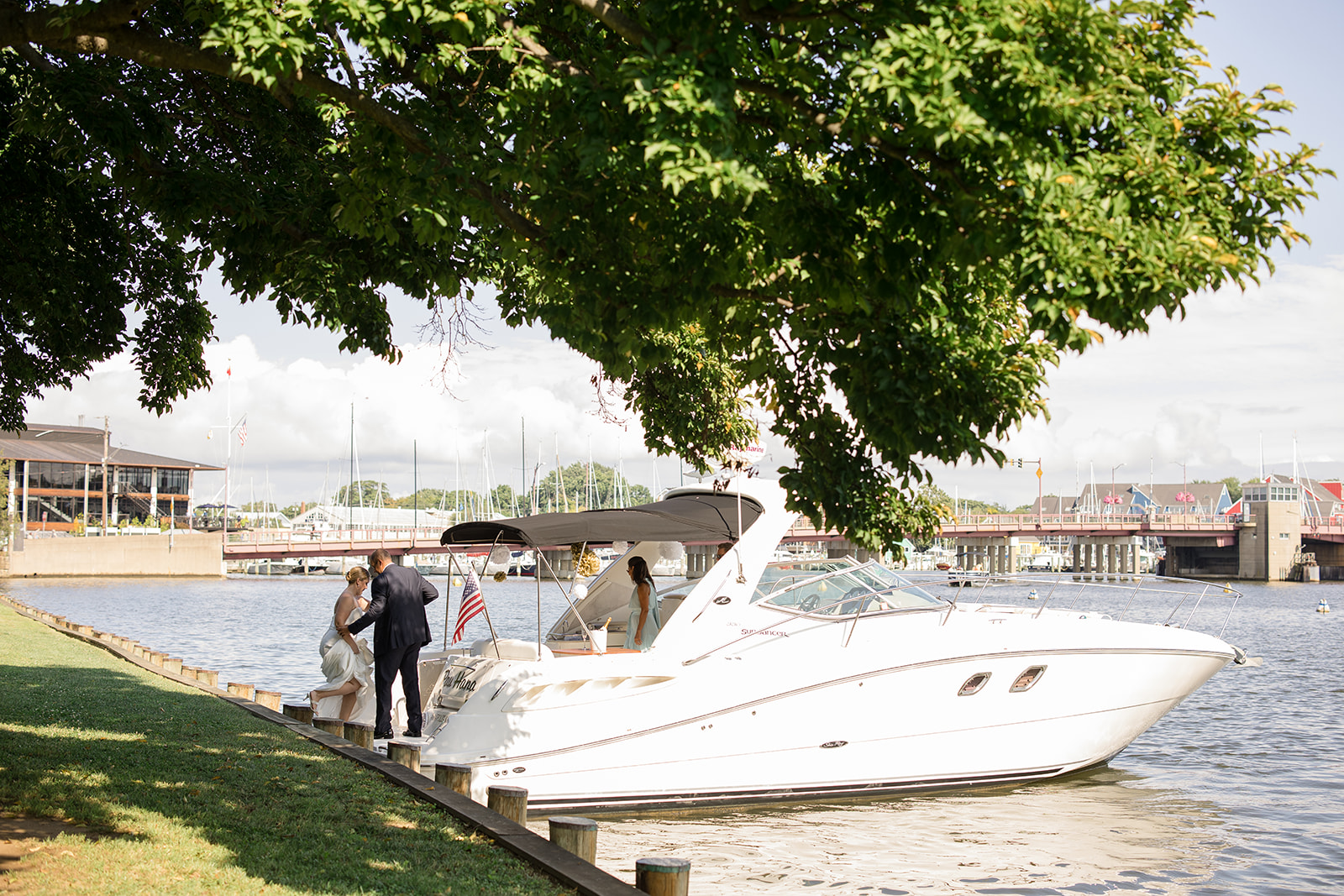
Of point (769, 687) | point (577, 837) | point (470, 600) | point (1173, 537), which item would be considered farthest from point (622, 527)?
point (1173, 537)

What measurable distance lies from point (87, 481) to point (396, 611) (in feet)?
332

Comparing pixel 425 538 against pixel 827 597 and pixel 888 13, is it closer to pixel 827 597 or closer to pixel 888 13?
pixel 827 597

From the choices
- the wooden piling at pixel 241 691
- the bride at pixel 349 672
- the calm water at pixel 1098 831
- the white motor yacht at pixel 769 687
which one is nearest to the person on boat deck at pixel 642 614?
the white motor yacht at pixel 769 687

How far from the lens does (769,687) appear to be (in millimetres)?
11180

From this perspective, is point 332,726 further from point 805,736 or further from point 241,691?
point 805,736

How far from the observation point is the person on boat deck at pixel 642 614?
39.3 feet

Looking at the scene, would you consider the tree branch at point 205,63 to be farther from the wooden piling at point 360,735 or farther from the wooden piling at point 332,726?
the wooden piling at point 332,726

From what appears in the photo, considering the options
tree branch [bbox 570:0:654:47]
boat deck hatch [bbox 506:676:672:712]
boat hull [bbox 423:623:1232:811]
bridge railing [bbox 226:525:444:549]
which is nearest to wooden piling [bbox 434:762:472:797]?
boat hull [bbox 423:623:1232:811]

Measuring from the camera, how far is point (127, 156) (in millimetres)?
8234

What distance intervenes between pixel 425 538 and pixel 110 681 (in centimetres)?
7754

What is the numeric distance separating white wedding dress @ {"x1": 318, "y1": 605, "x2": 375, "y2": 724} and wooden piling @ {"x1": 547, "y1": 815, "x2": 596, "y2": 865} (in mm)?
6552

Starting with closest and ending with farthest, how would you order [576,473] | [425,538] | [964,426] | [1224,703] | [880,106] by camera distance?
[880,106], [964,426], [1224,703], [425,538], [576,473]

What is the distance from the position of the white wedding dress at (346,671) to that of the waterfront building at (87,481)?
88.3 meters

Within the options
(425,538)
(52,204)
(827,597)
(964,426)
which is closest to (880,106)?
(964,426)
